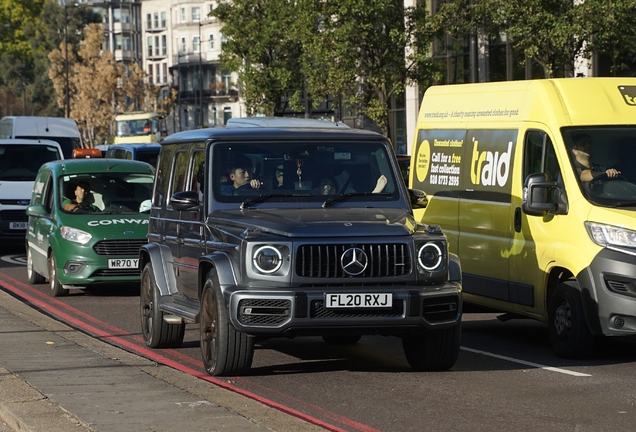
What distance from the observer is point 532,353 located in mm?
11602

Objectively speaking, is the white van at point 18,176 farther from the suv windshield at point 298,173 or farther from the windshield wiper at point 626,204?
the windshield wiper at point 626,204

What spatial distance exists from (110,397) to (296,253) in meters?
1.67

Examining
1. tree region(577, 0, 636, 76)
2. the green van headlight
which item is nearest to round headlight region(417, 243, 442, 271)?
the green van headlight

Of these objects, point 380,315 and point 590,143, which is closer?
point 380,315

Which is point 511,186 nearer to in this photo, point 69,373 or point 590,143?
point 590,143

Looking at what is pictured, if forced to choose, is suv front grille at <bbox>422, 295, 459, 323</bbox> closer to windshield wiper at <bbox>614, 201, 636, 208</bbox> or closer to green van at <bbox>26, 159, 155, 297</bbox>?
windshield wiper at <bbox>614, 201, 636, 208</bbox>

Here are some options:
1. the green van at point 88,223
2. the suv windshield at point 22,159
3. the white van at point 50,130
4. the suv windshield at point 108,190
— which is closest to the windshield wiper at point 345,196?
the green van at point 88,223

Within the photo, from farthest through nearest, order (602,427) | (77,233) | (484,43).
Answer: (484,43) → (77,233) → (602,427)

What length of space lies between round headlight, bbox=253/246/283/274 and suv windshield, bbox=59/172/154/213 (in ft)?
29.6

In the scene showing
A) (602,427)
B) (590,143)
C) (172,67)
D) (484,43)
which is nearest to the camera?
(602,427)

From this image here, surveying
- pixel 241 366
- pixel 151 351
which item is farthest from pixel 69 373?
pixel 151 351

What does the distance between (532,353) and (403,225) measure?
8.60 ft

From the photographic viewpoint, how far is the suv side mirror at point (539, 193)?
36.3 feet

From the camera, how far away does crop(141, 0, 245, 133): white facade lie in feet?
429
